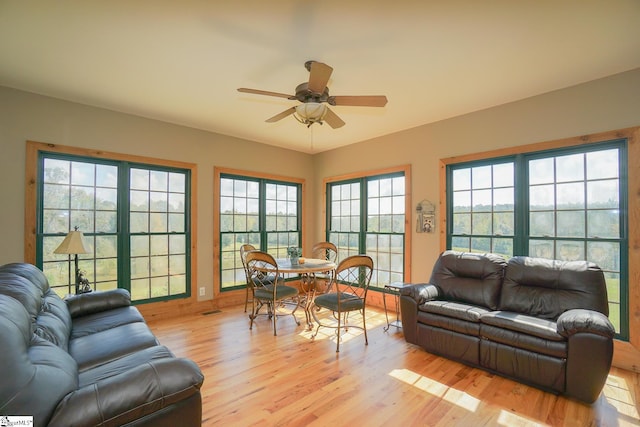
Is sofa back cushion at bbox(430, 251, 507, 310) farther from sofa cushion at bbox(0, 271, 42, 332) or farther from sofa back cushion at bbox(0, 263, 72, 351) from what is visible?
sofa cushion at bbox(0, 271, 42, 332)

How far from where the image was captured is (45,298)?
2.38 metres

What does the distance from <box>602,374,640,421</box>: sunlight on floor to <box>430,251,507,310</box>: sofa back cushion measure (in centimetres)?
101

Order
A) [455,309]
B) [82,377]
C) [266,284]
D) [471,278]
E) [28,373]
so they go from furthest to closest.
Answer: [266,284] < [471,278] < [455,309] < [82,377] < [28,373]

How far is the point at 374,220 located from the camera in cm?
529

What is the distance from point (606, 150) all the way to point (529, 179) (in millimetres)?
715

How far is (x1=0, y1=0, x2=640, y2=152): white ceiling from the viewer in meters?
2.07

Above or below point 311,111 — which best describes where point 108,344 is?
below

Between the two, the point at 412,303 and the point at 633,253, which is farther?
the point at 412,303

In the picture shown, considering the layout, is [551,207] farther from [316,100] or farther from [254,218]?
[254,218]

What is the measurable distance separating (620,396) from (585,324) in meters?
0.78

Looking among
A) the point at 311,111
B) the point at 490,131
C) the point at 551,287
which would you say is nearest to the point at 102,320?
the point at 311,111

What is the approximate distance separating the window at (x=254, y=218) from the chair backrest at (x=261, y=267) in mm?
824

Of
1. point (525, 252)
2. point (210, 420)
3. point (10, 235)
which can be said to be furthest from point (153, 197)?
point (525, 252)

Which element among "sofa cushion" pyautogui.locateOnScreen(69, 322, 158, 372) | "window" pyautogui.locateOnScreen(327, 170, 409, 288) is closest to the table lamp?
"sofa cushion" pyautogui.locateOnScreen(69, 322, 158, 372)
